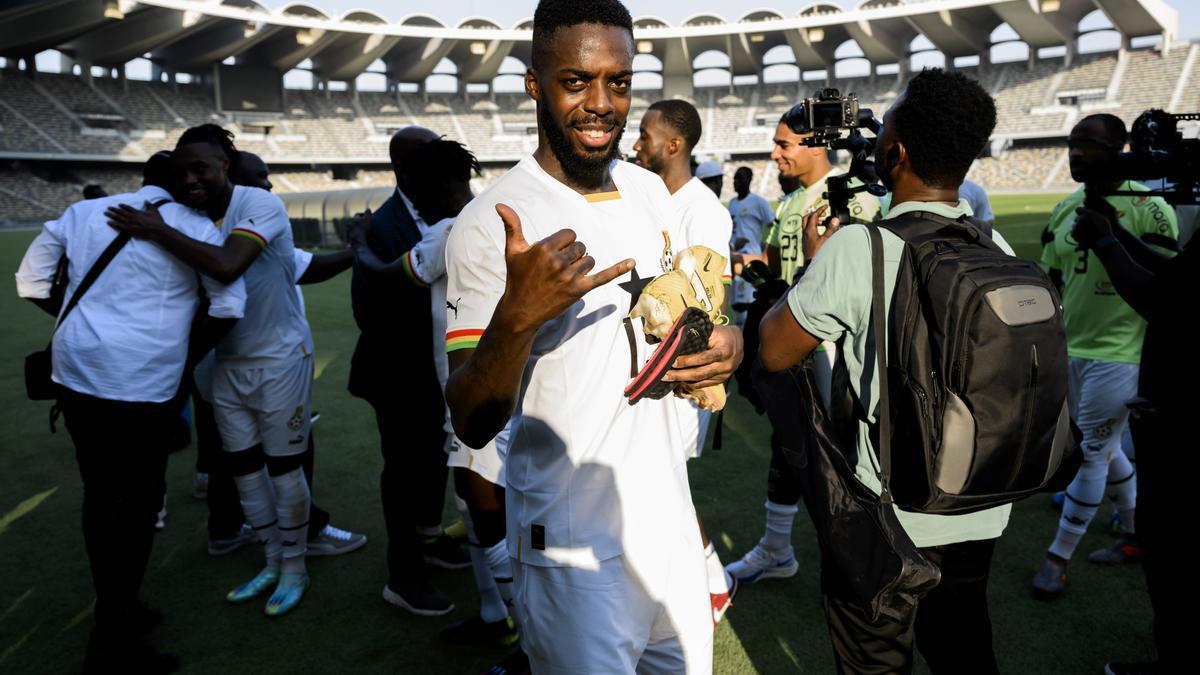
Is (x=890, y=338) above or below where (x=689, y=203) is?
below

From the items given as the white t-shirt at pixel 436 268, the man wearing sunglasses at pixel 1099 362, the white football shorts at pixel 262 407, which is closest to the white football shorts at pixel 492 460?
the white t-shirt at pixel 436 268

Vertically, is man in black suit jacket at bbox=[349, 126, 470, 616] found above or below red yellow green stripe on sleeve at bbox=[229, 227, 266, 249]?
below

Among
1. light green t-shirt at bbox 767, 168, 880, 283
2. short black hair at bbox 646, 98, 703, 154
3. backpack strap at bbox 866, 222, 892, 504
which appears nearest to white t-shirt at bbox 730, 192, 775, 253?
short black hair at bbox 646, 98, 703, 154

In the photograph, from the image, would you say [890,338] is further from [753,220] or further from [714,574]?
[753,220]

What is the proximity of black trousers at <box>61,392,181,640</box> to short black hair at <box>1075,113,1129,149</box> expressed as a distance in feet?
14.8

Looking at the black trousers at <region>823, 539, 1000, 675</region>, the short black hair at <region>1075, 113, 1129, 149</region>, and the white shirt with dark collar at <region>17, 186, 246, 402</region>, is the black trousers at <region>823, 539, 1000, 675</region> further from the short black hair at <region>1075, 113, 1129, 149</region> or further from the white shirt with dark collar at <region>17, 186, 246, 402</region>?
the white shirt with dark collar at <region>17, 186, 246, 402</region>

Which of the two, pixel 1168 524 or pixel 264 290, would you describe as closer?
pixel 1168 524

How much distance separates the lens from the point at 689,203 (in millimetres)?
3555

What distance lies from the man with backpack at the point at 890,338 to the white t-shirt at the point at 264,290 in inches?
99.8

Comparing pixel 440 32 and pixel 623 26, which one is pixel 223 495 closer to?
pixel 623 26

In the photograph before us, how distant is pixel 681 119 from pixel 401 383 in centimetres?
218

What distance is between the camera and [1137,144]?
2.82m

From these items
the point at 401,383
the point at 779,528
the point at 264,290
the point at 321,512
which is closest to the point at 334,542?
the point at 321,512

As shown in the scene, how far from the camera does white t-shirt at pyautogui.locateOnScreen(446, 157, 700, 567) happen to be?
5.46 ft
